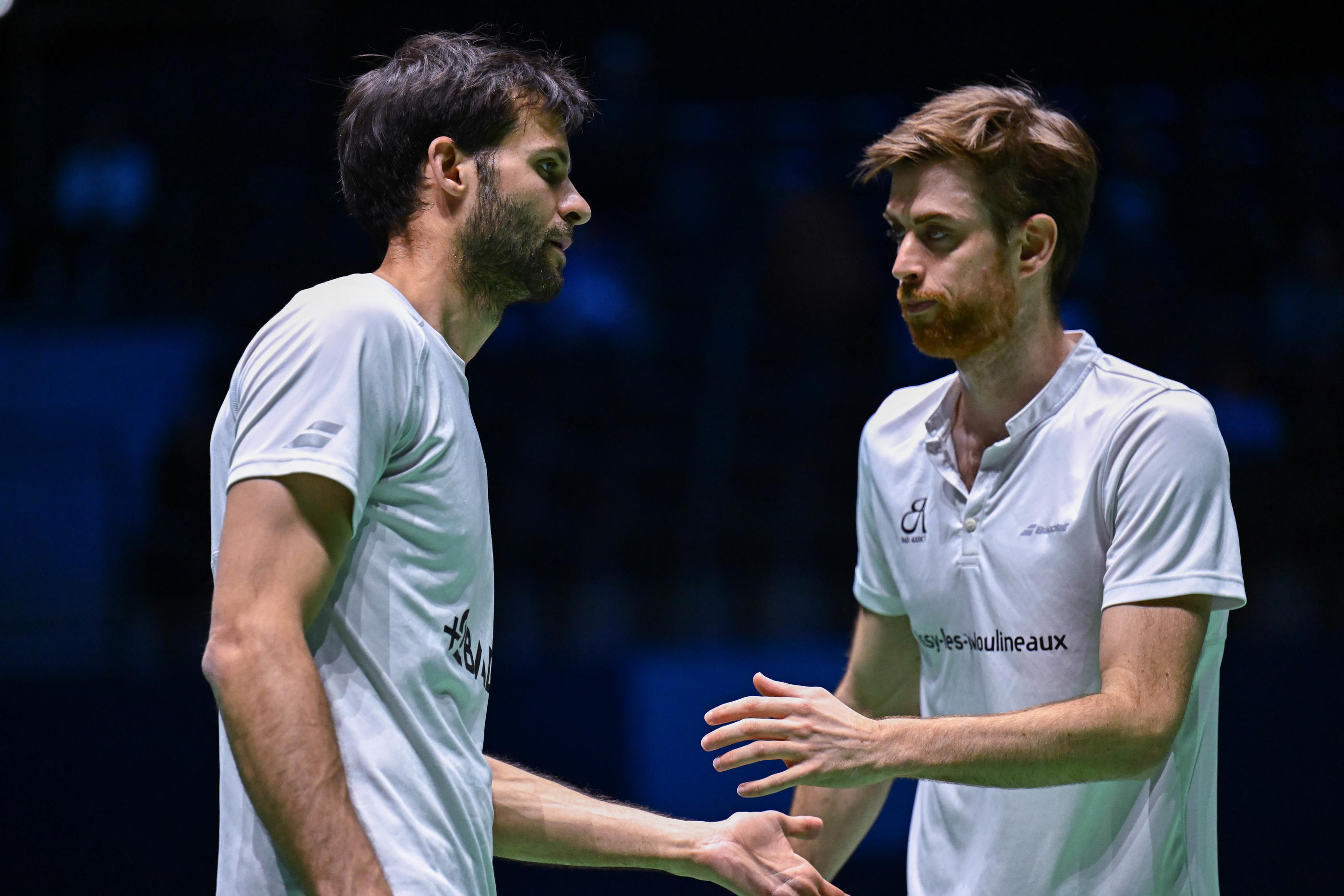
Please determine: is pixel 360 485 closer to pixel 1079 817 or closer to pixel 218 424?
pixel 218 424

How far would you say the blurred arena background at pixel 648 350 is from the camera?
4.20 m

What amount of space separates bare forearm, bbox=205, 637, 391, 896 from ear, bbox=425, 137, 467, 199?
0.75 meters

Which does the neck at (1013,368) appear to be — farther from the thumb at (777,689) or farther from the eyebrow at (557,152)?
the eyebrow at (557,152)

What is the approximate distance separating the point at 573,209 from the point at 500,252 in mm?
156

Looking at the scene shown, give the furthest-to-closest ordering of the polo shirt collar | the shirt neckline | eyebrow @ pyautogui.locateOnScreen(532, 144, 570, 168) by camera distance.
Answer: the polo shirt collar, eyebrow @ pyautogui.locateOnScreen(532, 144, 570, 168), the shirt neckline

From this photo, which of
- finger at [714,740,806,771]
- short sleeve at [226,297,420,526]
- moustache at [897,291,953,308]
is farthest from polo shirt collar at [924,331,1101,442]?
short sleeve at [226,297,420,526]

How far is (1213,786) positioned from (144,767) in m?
3.30

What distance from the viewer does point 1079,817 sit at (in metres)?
2.13

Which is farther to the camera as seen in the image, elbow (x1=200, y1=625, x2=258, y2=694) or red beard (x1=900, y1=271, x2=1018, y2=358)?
red beard (x1=900, y1=271, x2=1018, y2=358)

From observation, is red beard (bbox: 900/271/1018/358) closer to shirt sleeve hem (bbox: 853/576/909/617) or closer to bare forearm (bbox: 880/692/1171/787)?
shirt sleeve hem (bbox: 853/576/909/617)

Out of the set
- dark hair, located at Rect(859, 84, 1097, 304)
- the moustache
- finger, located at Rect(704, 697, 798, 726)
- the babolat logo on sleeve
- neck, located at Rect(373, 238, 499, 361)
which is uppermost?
dark hair, located at Rect(859, 84, 1097, 304)

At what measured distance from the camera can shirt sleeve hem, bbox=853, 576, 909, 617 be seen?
2516mm

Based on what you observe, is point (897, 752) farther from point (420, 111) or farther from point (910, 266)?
point (420, 111)

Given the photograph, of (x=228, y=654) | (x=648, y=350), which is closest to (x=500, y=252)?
(x=228, y=654)
